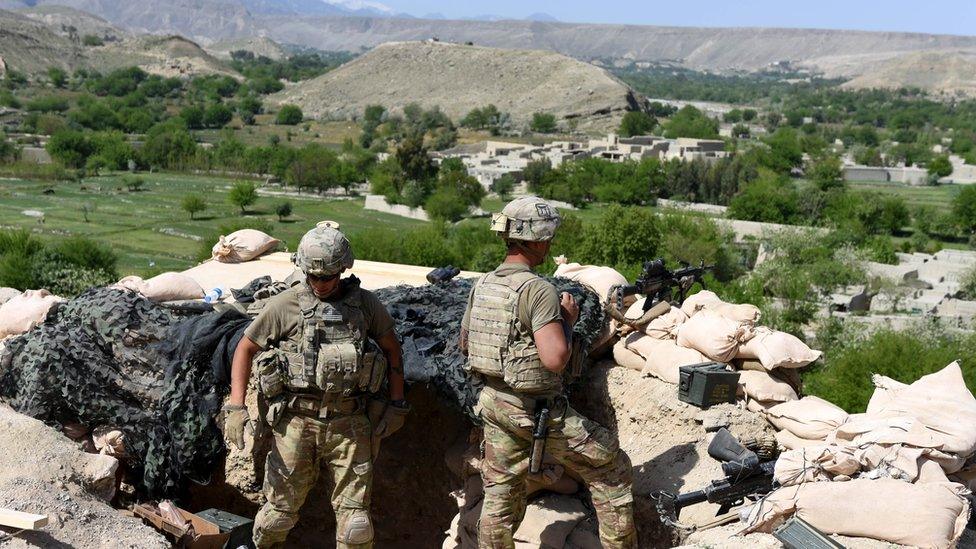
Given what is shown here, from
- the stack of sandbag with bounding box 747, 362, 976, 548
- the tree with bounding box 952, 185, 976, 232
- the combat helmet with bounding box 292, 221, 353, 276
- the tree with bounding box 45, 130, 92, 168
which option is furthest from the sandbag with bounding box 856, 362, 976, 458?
the tree with bounding box 45, 130, 92, 168

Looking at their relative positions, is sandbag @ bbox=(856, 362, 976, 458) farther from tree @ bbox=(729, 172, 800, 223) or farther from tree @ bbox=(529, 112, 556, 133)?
tree @ bbox=(529, 112, 556, 133)

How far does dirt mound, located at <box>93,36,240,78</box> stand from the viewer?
526 ft

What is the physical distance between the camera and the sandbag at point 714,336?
19.7 feet

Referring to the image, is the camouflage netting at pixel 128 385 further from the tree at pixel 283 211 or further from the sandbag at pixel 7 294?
the tree at pixel 283 211

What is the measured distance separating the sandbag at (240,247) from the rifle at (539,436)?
4985 millimetres

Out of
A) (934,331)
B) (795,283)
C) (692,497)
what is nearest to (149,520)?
(692,497)

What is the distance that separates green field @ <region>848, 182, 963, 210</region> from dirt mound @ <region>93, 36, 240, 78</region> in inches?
4601

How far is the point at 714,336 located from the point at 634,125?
336 feet

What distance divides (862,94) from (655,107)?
2463 inches

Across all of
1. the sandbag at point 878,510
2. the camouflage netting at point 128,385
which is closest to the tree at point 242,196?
the camouflage netting at point 128,385

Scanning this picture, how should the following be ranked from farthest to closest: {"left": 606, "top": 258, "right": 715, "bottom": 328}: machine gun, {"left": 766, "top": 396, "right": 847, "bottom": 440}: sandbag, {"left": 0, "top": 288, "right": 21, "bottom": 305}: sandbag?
{"left": 0, "top": 288, "right": 21, "bottom": 305}: sandbag < {"left": 606, "top": 258, "right": 715, "bottom": 328}: machine gun < {"left": 766, "top": 396, "right": 847, "bottom": 440}: sandbag

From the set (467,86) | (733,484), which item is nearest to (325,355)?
(733,484)

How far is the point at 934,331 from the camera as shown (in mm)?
23328

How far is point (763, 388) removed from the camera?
5.88 m
